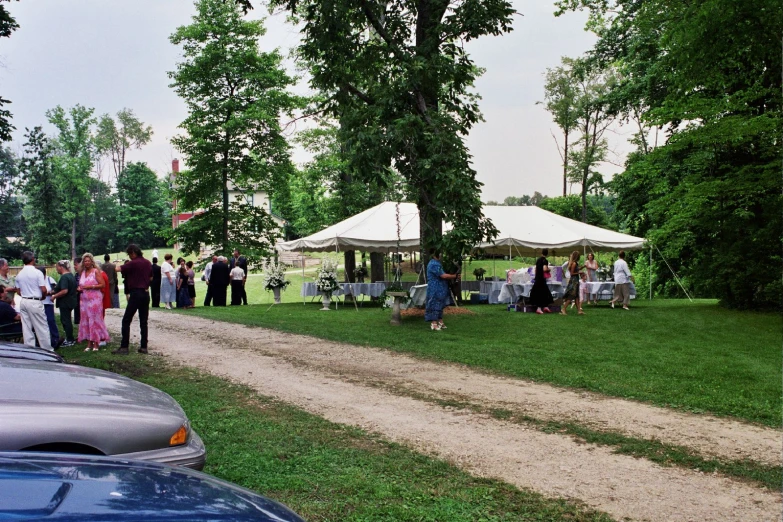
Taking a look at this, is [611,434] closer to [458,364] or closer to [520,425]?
[520,425]

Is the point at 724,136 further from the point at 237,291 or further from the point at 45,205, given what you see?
the point at 45,205

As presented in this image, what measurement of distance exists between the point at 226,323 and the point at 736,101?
14.8m

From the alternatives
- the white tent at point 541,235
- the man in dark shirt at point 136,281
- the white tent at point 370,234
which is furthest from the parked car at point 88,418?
the white tent at point 541,235

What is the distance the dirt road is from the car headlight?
7.35ft

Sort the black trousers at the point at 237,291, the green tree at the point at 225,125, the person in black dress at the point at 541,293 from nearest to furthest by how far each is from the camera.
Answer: the person in black dress at the point at 541,293 < the black trousers at the point at 237,291 < the green tree at the point at 225,125

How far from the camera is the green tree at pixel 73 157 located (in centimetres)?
6675

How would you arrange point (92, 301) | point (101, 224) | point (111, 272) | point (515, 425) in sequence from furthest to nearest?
point (101, 224) → point (111, 272) → point (92, 301) → point (515, 425)

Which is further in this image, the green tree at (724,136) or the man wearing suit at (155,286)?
the man wearing suit at (155,286)

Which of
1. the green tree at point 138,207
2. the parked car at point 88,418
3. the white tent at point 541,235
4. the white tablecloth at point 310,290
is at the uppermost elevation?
the green tree at point 138,207

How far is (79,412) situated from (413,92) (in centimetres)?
1393

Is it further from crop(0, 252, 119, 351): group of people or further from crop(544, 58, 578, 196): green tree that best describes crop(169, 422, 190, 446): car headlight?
crop(544, 58, 578, 196): green tree

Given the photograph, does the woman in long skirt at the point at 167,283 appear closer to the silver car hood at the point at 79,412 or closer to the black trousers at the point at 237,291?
the black trousers at the point at 237,291

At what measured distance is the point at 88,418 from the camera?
13.3 feet

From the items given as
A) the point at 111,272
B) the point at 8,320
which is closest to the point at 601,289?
the point at 111,272
